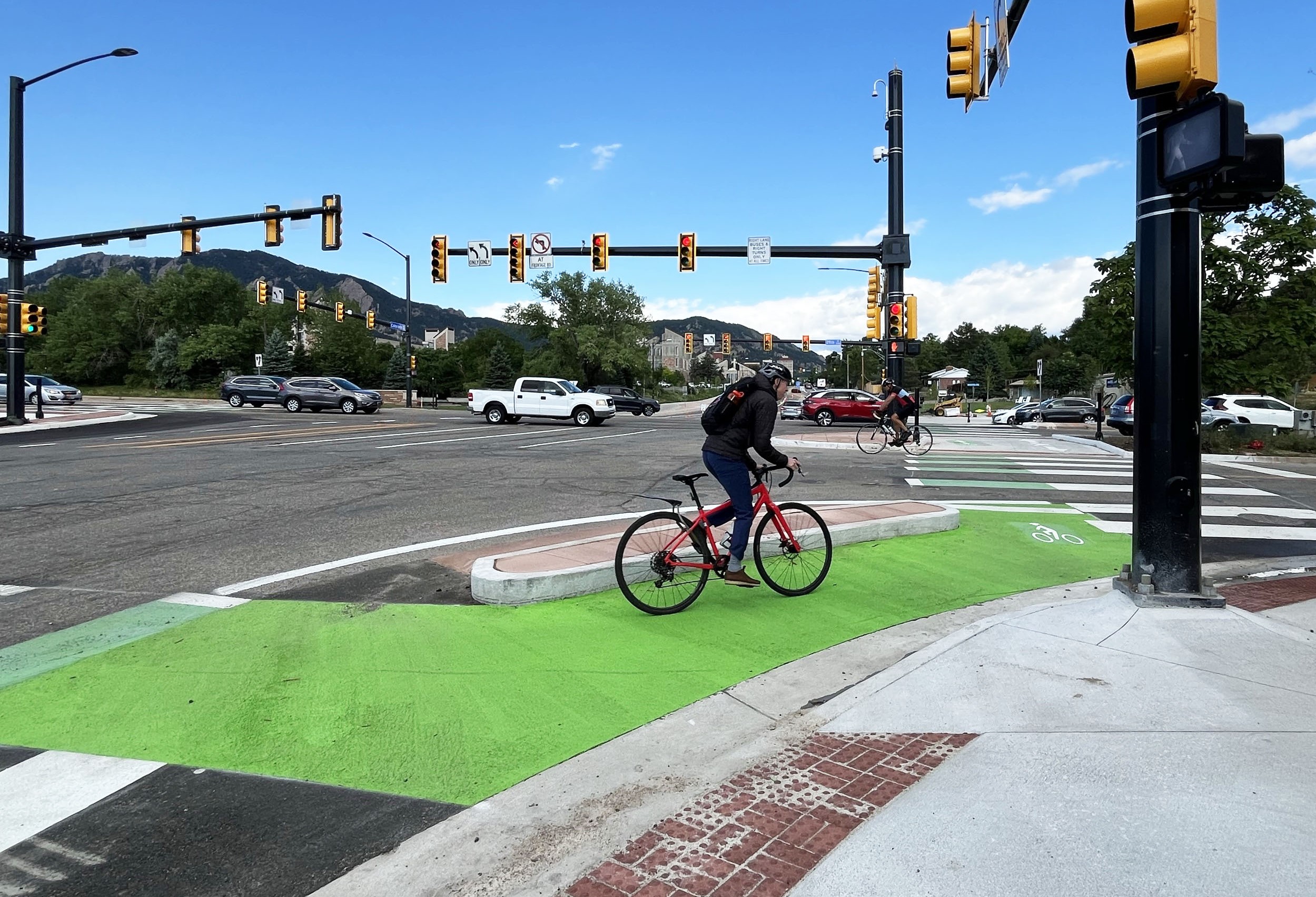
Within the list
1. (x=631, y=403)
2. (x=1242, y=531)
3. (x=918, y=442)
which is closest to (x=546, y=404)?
(x=631, y=403)

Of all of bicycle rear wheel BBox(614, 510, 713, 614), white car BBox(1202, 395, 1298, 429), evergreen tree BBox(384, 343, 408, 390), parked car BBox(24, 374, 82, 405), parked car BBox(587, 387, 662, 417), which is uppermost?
evergreen tree BBox(384, 343, 408, 390)

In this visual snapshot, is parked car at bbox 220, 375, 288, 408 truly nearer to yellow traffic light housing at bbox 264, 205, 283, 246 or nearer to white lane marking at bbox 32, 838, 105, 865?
yellow traffic light housing at bbox 264, 205, 283, 246

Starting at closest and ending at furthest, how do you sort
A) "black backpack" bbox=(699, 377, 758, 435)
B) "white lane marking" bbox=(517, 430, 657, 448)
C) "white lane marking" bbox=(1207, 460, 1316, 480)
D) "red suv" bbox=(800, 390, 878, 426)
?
"black backpack" bbox=(699, 377, 758, 435)
"white lane marking" bbox=(1207, 460, 1316, 480)
"white lane marking" bbox=(517, 430, 657, 448)
"red suv" bbox=(800, 390, 878, 426)

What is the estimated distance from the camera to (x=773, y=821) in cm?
316

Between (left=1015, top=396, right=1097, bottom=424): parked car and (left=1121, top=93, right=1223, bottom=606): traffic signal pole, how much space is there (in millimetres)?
42195

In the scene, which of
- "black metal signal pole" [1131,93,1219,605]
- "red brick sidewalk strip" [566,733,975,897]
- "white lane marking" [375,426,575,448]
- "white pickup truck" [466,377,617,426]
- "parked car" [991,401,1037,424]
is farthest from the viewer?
"parked car" [991,401,1037,424]

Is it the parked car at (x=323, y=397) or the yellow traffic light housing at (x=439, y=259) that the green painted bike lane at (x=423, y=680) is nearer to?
the yellow traffic light housing at (x=439, y=259)

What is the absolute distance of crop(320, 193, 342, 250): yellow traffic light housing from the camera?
26.9m

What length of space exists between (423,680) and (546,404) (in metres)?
29.9

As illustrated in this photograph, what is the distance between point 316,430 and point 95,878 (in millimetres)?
25391

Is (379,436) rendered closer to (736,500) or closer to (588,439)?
(588,439)

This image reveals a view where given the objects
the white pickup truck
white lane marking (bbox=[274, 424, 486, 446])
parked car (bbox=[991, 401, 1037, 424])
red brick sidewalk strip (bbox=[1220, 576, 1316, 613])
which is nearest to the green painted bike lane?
red brick sidewalk strip (bbox=[1220, 576, 1316, 613])

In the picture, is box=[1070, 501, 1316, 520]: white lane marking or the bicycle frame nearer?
the bicycle frame

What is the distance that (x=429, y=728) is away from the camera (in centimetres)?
400
